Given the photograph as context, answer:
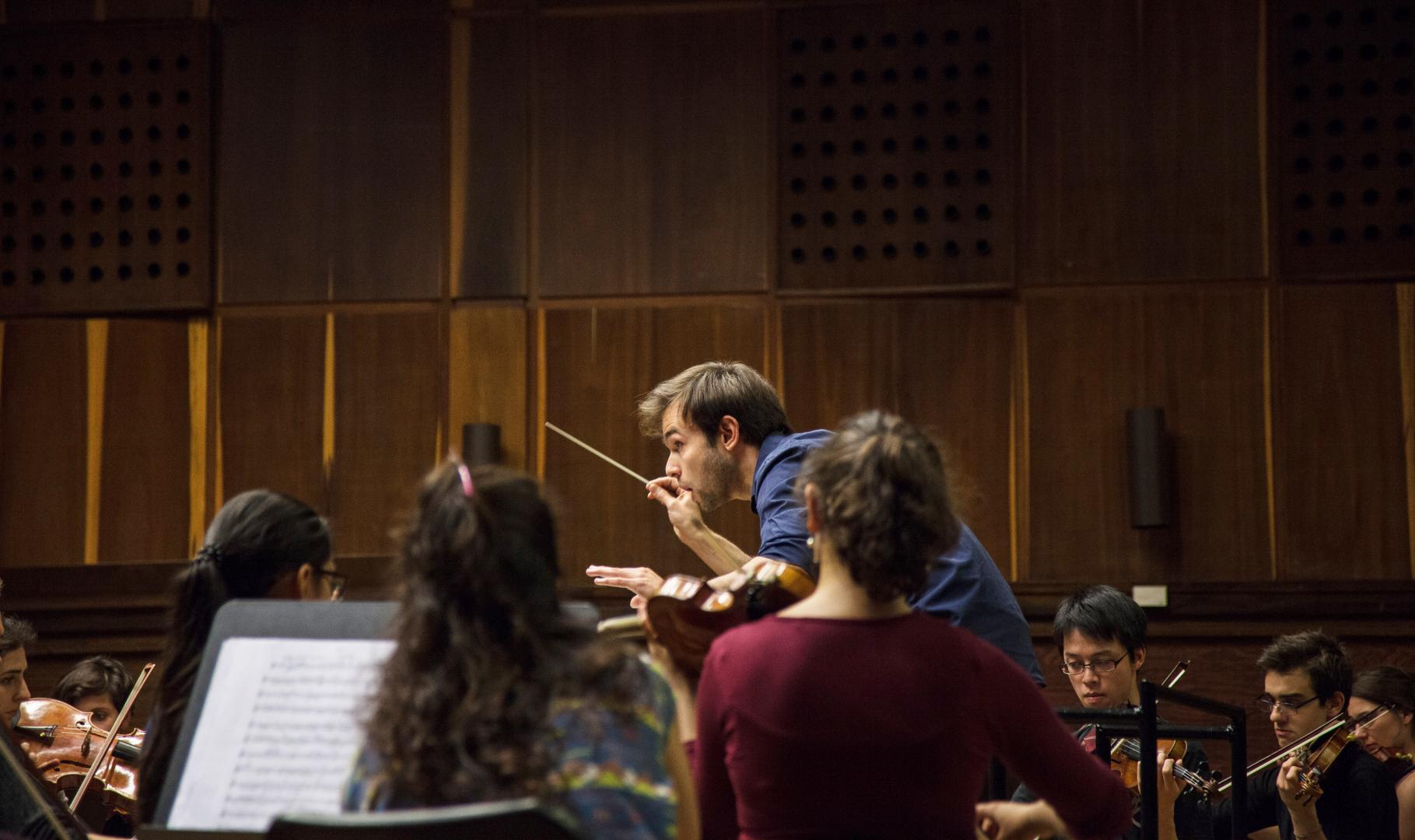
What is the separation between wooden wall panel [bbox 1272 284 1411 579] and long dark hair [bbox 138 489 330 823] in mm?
4302

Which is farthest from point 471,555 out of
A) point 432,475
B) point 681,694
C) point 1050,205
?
point 1050,205

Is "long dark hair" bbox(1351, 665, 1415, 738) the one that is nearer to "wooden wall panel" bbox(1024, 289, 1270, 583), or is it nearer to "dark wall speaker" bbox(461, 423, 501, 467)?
"wooden wall panel" bbox(1024, 289, 1270, 583)

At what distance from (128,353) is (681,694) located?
4452 millimetres

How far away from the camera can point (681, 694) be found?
2453 millimetres

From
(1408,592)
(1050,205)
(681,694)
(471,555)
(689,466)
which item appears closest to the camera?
(471,555)

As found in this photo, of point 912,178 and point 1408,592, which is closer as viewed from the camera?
point 1408,592

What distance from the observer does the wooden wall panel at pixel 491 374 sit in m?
6.06

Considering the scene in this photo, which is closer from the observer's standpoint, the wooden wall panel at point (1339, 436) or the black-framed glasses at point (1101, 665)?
the black-framed glasses at point (1101, 665)

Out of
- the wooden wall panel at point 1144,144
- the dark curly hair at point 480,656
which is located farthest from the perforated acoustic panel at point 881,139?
the dark curly hair at point 480,656

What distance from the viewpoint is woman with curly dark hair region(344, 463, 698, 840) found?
1.62 metres

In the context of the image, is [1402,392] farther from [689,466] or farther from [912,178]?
[689,466]

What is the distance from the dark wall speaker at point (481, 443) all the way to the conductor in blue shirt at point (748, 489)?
6.34 ft

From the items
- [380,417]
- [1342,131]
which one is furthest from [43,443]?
[1342,131]

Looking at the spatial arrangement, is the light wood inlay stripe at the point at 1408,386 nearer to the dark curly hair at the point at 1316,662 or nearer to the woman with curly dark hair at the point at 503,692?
the dark curly hair at the point at 1316,662
